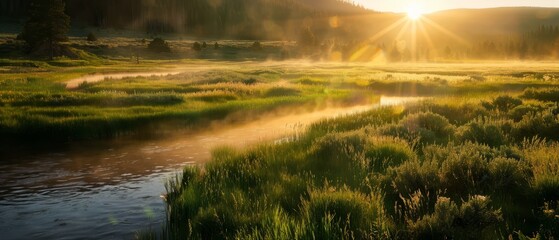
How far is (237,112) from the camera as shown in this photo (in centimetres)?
2706

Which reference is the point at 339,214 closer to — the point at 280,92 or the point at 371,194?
the point at 371,194

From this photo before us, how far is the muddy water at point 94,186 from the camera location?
934 centimetres

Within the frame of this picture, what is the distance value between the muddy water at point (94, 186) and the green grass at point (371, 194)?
3.77 ft

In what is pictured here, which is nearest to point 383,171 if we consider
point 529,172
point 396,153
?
point 396,153

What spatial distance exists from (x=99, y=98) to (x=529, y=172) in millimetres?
23553

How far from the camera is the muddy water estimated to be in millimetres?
9345

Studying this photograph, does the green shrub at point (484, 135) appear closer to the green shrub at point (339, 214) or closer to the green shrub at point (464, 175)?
the green shrub at point (464, 175)

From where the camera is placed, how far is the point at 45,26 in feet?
236

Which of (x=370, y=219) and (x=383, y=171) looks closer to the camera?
(x=370, y=219)

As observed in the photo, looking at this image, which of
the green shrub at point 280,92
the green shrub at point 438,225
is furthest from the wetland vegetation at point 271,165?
the green shrub at point 280,92

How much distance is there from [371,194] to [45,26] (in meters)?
76.9

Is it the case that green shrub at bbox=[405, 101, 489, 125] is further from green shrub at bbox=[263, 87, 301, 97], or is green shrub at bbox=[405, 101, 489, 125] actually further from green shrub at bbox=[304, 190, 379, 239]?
green shrub at bbox=[263, 87, 301, 97]

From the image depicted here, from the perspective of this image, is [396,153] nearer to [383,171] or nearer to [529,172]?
[383,171]

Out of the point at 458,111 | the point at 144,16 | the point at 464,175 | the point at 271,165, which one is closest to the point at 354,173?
the point at 464,175
